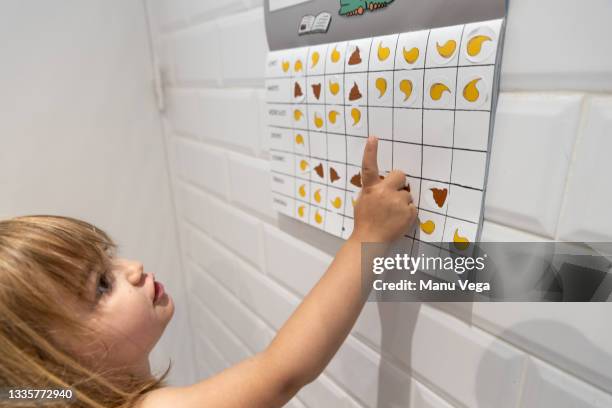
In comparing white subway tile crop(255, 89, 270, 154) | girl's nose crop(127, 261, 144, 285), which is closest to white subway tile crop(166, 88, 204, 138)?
white subway tile crop(255, 89, 270, 154)

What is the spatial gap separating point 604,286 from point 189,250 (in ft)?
2.95

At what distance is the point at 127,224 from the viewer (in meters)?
0.96

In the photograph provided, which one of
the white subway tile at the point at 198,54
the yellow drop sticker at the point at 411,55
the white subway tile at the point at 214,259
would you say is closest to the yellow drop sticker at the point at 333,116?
the yellow drop sticker at the point at 411,55

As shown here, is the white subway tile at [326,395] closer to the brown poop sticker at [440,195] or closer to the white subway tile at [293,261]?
the white subway tile at [293,261]

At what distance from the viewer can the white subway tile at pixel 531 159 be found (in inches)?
10.8

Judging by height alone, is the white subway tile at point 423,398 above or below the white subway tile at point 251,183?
below

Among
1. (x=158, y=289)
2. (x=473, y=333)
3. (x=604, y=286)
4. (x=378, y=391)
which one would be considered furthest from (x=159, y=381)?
(x=604, y=286)

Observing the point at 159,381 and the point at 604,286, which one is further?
the point at 159,381

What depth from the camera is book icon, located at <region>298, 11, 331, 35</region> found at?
0.42m

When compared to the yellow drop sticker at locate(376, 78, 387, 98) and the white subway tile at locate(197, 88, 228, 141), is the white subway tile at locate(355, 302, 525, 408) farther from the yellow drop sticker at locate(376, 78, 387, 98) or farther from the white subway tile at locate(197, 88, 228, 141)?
the white subway tile at locate(197, 88, 228, 141)

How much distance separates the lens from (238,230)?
29.2 inches

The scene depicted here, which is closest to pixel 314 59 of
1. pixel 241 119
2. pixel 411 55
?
pixel 411 55

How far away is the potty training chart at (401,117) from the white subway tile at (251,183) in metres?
0.11

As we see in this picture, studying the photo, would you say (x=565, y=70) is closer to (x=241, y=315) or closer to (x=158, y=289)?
(x=158, y=289)
